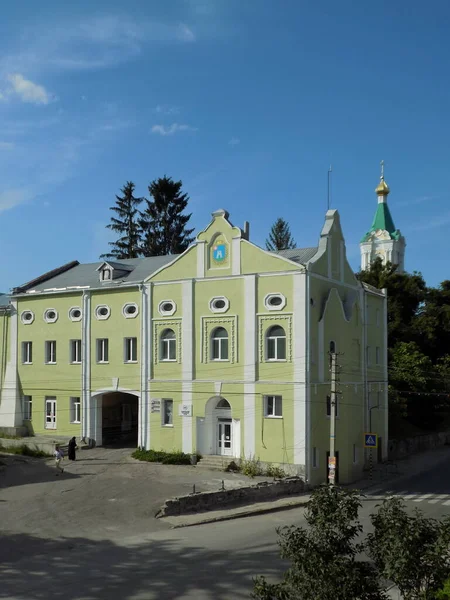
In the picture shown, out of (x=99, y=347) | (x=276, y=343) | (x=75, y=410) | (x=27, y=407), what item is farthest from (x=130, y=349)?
(x=276, y=343)

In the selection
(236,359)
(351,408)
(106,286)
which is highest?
(106,286)

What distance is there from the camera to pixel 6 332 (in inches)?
1642

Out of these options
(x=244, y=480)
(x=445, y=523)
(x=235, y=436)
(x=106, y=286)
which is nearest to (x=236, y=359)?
(x=235, y=436)

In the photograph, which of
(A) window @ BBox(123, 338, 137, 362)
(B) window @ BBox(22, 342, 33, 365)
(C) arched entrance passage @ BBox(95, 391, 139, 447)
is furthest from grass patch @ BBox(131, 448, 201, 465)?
(B) window @ BBox(22, 342, 33, 365)

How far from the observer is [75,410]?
3891 centimetres

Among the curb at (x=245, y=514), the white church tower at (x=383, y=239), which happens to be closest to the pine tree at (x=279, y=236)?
the white church tower at (x=383, y=239)

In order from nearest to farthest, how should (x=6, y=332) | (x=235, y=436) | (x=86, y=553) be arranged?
(x=86, y=553), (x=235, y=436), (x=6, y=332)

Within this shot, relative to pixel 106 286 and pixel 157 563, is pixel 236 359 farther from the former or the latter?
pixel 157 563

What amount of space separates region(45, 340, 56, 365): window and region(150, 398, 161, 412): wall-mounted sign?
7977 millimetres

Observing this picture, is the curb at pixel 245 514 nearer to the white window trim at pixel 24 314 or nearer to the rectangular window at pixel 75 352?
the rectangular window at pixel 75 352

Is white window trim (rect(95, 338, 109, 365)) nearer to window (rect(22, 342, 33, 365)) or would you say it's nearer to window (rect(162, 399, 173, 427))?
window (rect(162, 399, 173, 427))

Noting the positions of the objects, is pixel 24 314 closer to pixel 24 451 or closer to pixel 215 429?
pixel 24 451

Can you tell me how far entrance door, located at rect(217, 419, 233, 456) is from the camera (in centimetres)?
3425

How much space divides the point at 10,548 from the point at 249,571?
7.68 meters
